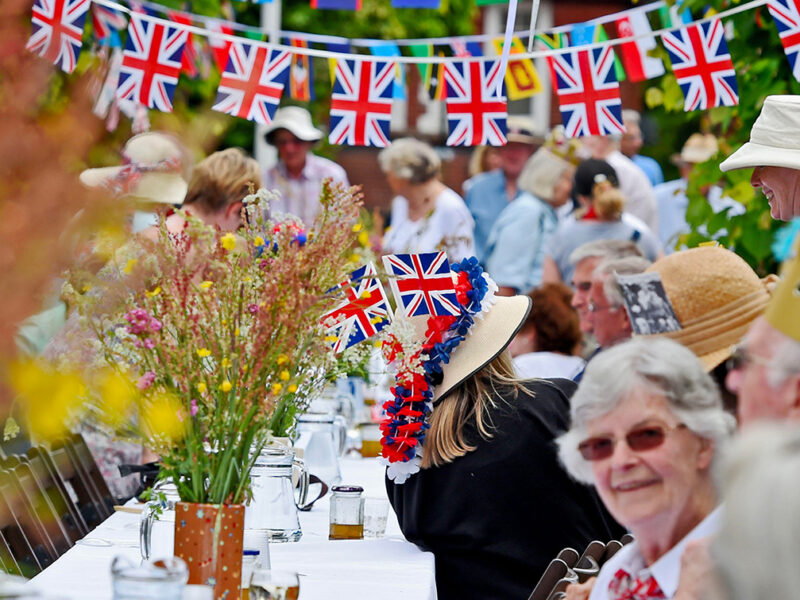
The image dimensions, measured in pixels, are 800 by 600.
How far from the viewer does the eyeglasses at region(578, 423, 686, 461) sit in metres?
2.33

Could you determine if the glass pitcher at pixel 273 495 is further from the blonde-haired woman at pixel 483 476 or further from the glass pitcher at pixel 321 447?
the glass pitcher at pixel 321 447

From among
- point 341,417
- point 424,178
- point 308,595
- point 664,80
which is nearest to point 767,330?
point 308,595

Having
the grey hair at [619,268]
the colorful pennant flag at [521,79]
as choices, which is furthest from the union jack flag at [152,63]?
the grey hair at [619,268]

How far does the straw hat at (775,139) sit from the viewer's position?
13.6 feet

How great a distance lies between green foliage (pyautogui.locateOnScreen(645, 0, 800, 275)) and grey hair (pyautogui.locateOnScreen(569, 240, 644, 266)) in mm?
809

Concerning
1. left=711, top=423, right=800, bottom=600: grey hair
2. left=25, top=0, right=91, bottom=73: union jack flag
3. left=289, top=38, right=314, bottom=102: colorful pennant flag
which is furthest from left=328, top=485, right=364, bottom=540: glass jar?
left=289, top=38, right=314, bottom=102: colorful pennant flag

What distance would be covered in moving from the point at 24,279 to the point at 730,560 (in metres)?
0.77

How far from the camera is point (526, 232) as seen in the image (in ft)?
28.6

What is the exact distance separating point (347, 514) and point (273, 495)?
0.39m

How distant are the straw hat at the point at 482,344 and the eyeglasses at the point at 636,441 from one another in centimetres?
108

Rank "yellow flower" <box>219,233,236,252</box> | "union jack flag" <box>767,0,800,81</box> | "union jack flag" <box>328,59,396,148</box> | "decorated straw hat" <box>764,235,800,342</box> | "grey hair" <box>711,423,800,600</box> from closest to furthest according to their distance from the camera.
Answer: "grey hair" <box>711,423,800,600</box> → "decorated straw hat" <box>764,235,800,342</box> → "yellow flower" <box>219,233,236,252</box> → "union jack flag" <box>767,0,800,81</box> → "union jack flag" <box>328,59,396,148</box>

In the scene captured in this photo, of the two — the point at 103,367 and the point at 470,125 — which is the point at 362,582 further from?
the point at 470,125

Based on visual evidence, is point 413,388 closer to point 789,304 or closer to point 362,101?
point 789,304

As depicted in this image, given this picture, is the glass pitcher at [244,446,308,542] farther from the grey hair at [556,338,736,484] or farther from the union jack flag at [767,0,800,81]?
the union jack flag at [767,0,800,81]
